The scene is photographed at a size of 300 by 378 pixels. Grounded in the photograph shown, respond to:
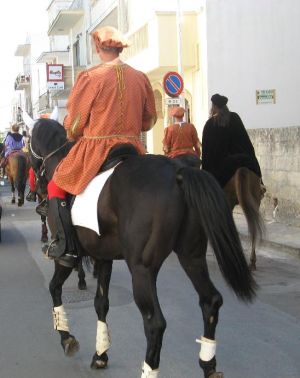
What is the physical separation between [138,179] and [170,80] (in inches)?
447

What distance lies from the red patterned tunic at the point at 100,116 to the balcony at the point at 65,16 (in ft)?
95.6

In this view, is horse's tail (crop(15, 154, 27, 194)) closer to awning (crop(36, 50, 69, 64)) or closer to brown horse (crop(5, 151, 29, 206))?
brown horse (crop(5, 151, 29, 206))

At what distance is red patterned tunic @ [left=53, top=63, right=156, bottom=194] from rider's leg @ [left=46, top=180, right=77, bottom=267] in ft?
0.46

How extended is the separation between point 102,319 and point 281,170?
7.96 metres

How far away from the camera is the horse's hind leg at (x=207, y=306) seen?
398 centimetres

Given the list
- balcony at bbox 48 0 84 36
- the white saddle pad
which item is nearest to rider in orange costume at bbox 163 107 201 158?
the white saddle pad

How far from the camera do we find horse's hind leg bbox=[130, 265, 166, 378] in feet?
12.1

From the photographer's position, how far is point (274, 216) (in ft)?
39.2

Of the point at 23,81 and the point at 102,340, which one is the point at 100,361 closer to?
the point at 102,340

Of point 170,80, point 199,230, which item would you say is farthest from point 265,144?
point 199,230

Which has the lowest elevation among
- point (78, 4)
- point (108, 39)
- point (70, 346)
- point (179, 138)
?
point (70, 346)

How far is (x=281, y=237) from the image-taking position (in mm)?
10055

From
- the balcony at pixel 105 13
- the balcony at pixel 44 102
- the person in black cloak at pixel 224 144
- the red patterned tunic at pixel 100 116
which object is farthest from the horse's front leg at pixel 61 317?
the balcony at pixel 44 102

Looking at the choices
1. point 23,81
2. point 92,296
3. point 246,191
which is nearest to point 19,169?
point 246,191
